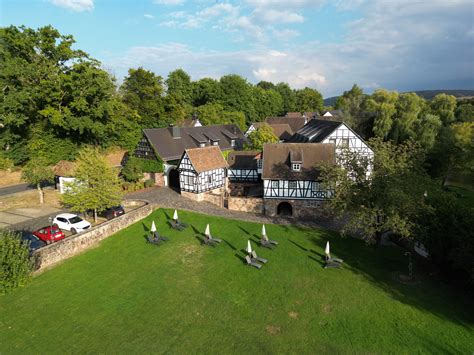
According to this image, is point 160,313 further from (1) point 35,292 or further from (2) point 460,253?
(2) point 460,253

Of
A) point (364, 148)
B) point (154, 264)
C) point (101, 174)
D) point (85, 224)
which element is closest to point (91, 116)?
point (101, 174)

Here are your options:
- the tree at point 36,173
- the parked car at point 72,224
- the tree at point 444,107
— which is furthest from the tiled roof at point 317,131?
the tree at point 36,173

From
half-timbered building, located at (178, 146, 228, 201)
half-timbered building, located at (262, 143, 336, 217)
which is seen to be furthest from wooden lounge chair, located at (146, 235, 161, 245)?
half-timbered building, located at (262, 143, 336, 217)

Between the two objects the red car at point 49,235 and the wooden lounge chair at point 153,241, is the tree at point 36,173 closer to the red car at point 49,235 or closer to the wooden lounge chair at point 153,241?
the red car at point 49,235

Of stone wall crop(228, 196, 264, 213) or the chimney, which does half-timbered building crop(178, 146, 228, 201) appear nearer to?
stone wall crop(228, 196, 264, 213)

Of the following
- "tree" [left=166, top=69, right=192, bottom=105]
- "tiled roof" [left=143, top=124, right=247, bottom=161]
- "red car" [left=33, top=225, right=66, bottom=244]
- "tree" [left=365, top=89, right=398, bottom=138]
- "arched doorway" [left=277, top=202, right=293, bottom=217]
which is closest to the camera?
"red car" [left=33, top=225, right=66, bottom=244]

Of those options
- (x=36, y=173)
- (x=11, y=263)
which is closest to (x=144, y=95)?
(x=36, y=173)
